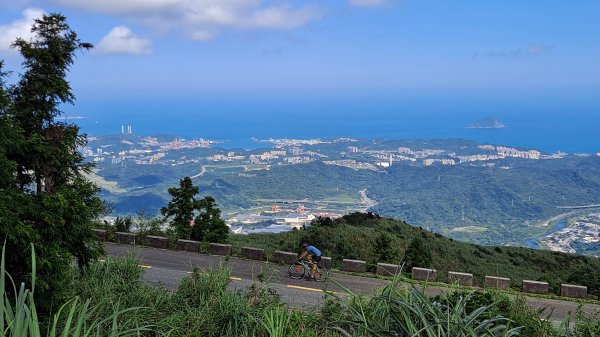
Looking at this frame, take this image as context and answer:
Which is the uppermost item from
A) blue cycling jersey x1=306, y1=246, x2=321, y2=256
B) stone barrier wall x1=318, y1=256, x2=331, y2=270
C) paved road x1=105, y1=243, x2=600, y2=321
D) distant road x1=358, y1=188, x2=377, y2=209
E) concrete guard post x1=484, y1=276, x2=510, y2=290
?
distant road x1=358, y1=188, x2=377, y2=209

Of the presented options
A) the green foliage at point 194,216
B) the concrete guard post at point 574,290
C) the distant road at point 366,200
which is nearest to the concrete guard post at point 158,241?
the green foliage at point 194,216

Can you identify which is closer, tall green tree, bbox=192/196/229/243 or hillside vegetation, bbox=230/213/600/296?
hillside vegetation, bbox=230/213/600/296

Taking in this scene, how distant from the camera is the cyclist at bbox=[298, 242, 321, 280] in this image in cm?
1591

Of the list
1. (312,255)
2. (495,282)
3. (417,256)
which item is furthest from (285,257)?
(495,282)

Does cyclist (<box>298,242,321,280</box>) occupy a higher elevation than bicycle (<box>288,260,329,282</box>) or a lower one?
higher

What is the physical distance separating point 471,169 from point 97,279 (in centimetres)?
15623

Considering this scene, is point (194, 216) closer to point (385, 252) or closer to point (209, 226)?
point (209, 226)

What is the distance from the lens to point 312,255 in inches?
641

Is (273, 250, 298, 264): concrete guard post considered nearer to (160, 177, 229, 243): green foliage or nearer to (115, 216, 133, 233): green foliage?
(160, 177, 229, 243): green foliage

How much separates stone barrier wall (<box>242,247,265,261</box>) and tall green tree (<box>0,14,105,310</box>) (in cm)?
661

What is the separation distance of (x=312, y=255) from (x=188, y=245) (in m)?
6.78

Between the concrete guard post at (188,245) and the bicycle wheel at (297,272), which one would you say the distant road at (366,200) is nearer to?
the concrete guard post at (188,245)

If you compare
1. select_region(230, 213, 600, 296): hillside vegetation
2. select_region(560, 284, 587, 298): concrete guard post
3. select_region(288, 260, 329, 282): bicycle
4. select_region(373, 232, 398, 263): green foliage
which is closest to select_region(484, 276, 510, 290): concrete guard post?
select_region(230, 213, 600, 296): hillside vegetation

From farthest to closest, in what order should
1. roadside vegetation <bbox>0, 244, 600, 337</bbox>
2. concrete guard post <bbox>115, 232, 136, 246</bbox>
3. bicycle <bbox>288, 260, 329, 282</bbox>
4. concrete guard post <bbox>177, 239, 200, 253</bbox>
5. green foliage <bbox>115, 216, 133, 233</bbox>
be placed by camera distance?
green foliage <bbox>115, 216, 133, 233</bbox>
concrete guard post <bbox>115, 232, 136, 246</bbox>
concrete guard post <bbox>177, 239, 200, 253</bbox>
bicycle <bbox>288, 260, 329, 282</bbox>
roadside vegetation <bbox>0, 244, 600, 337</bbox>
